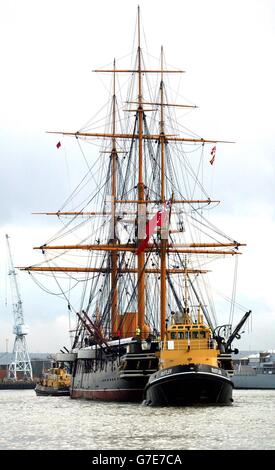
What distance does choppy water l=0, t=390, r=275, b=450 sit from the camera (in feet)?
170

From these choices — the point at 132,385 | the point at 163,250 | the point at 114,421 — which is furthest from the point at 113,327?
the point at 114,421

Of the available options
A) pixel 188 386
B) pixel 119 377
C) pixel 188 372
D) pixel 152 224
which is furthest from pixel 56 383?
pixel 188 372

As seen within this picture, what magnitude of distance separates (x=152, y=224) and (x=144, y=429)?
4791 centimetres

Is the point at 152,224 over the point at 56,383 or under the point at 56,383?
over

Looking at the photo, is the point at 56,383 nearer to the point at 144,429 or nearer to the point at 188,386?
the point at 188,386

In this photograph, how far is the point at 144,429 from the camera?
5950 cm

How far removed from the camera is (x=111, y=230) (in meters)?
123

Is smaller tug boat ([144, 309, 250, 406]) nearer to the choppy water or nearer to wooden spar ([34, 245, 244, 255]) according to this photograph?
the choppy water

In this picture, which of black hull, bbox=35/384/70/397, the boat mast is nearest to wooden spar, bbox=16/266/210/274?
the boat mast

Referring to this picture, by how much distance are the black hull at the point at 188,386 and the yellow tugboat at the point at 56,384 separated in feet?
Answer: 224

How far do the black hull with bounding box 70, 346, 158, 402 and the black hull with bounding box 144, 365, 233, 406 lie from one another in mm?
11007

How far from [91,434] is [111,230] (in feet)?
216
